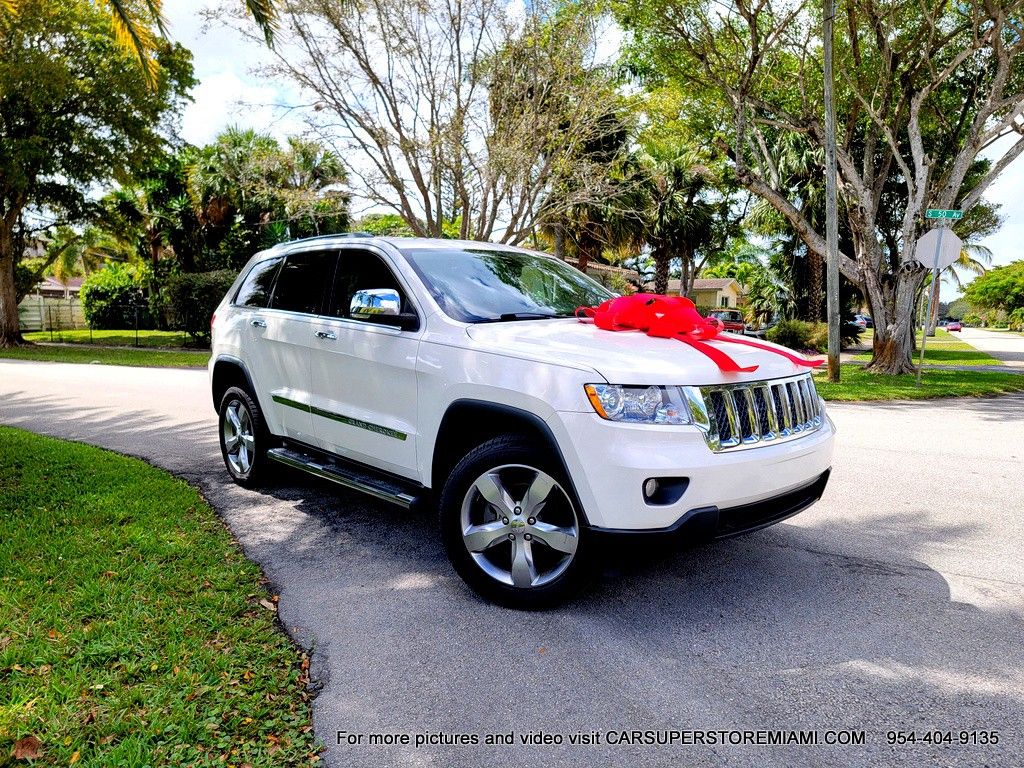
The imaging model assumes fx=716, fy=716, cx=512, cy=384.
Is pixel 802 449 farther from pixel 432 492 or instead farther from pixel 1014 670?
pixel 432 492

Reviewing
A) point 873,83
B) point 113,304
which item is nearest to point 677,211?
point 873,83

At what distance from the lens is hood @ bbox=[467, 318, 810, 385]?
3211 mm

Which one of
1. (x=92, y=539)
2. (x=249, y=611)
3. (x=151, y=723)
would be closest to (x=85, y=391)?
(x=92, y=539)

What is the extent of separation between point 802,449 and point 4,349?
28197 mm

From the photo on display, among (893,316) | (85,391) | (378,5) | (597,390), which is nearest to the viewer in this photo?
(597,390)

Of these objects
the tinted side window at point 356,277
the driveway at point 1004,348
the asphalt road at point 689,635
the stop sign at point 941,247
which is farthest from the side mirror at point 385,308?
the driveway at point 1004,348

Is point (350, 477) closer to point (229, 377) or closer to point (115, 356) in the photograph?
point (229, 377)

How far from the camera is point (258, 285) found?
18.7ft

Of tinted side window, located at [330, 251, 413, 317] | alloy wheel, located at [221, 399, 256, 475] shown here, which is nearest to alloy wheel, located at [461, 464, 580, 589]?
tinted side window, located at [330, 251, 413, 317]

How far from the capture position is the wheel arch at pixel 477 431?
3.28 meters

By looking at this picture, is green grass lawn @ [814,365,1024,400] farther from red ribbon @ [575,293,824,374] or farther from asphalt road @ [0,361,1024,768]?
red ribbon @ [575,293,824,374]

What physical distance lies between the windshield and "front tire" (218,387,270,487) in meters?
2.03

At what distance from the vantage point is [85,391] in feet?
40.3

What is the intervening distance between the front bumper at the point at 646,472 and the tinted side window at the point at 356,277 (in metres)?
1.79
